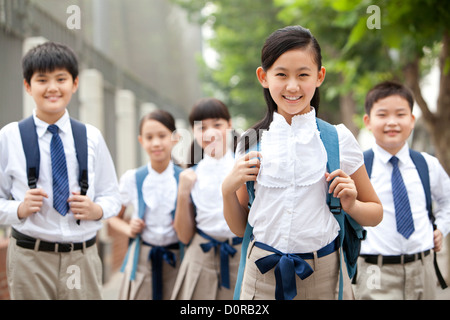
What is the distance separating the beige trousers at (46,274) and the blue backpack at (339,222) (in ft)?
3.49

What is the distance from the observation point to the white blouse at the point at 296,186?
228 cm

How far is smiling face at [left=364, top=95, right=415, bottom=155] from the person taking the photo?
361cm

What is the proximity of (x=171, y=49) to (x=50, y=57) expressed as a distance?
1815 centimetres

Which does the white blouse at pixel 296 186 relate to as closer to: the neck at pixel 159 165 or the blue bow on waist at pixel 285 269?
the blue bow on waist at pixel 285 269

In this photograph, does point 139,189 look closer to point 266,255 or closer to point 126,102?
point 266,255

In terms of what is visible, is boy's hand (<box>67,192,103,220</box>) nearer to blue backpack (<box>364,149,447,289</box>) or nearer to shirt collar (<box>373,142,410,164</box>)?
blue backpack (<box>364,149,447,289</box>)

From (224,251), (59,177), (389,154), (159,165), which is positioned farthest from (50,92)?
(389,154)

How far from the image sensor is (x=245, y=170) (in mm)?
2246

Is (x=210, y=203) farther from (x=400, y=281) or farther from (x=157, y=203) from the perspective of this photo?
(x=400, y=281)

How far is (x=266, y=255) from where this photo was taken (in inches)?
91.1

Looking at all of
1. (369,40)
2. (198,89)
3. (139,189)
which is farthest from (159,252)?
(198,89)

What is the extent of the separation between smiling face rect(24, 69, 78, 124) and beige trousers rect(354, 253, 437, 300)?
231cm

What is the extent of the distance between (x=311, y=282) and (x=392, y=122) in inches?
67.6

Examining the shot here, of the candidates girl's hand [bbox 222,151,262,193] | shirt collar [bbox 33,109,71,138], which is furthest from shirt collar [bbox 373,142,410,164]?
shirt collar [bbox 33,109,71,138]
